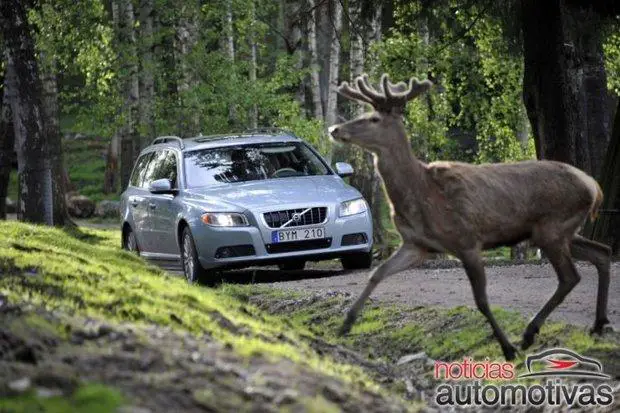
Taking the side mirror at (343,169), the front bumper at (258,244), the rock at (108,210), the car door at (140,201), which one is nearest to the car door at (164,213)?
the car door at (140,201)

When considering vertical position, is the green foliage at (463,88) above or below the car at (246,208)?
above

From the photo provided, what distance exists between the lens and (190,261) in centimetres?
2016

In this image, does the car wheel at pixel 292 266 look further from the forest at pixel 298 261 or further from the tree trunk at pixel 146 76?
the tree trunk at pixel 146 76

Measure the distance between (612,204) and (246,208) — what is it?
16.9ft

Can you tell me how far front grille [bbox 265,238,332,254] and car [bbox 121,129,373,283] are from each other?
0.01 meters

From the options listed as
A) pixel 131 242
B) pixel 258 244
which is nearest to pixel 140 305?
pixel 258 244

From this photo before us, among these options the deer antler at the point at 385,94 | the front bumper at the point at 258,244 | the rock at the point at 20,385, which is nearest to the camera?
the rock at the point at 20,385

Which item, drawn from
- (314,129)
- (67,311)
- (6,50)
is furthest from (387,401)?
(314,129)

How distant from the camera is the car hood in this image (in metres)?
19.8

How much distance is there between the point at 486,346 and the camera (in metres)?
12.9

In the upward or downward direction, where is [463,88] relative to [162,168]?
upward

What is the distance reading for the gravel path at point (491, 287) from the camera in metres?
14.8

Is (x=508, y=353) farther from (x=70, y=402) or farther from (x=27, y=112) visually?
(x=27, y=112)

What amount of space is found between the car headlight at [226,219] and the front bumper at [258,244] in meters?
0.07
